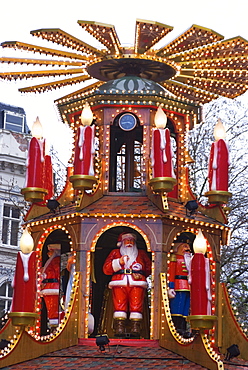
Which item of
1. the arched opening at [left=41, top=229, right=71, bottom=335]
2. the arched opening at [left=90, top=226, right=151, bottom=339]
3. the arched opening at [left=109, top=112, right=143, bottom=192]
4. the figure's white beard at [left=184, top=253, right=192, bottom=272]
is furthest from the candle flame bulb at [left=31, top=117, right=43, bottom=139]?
the figure's white beard at [left=184, top=253, right=192, bottom=272]

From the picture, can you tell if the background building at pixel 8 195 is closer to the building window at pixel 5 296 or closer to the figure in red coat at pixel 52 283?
the building window at pixel 5 296

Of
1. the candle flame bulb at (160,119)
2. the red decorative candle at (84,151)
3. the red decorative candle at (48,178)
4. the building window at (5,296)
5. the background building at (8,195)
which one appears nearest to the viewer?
the red decorative candle at (84,151)

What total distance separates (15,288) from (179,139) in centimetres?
533

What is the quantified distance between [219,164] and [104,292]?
4.03 m

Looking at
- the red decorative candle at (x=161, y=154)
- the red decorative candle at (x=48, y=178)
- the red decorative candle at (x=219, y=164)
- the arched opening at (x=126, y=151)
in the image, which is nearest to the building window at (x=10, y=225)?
the arched opening at (x=126, y=151)

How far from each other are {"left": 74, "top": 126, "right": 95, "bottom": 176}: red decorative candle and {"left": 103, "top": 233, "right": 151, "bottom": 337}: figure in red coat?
1.71m

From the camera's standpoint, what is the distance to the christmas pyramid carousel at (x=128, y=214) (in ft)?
64.2

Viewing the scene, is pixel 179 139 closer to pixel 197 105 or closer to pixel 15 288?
pixel 197 105

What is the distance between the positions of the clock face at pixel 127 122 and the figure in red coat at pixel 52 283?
8.80 feet

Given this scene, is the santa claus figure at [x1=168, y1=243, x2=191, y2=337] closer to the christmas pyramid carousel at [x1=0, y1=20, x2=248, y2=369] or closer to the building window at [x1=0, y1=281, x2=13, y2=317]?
the christmas pyramid carousel at [x1=0, y1=20, x2=248, y2=369]

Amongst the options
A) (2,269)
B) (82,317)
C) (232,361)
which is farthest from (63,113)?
(2,269)

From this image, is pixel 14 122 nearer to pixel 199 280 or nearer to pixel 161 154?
pixel 161 154

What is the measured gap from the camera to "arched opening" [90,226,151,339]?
22.8m

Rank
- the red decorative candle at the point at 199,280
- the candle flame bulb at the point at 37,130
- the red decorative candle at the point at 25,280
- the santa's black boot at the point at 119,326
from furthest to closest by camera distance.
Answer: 1. the candle flame bulb at the point at 37,130
2. the santa's black boot at the point at 119,326
3. the red decorative candle at the point at 25,280
4. the red decorative candle at the point at 199,280
